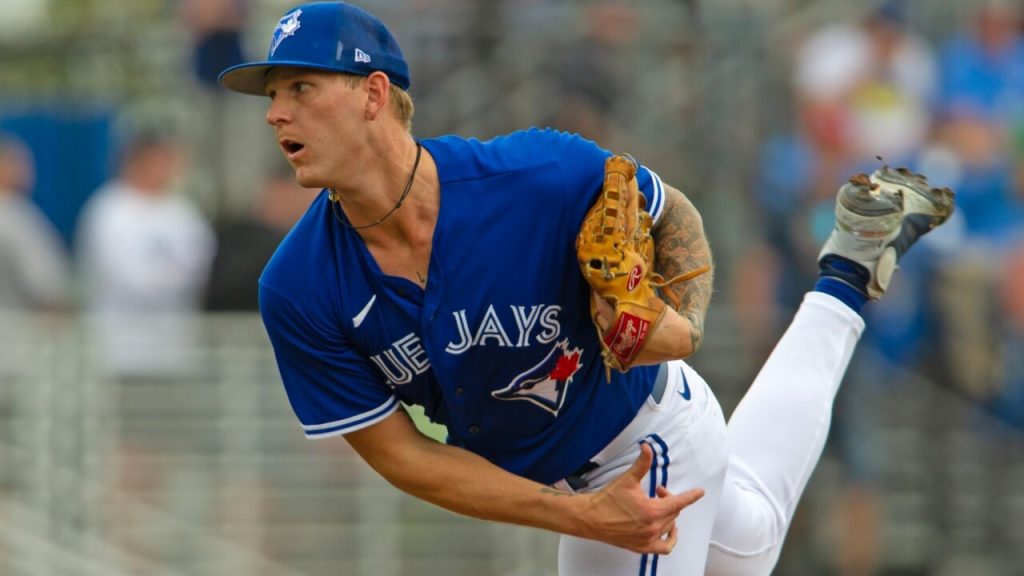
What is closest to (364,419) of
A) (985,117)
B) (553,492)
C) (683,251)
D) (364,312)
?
(364,312)

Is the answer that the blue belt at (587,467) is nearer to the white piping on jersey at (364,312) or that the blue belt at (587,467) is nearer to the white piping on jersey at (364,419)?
Answer: the white piping on jersey at (364,419)

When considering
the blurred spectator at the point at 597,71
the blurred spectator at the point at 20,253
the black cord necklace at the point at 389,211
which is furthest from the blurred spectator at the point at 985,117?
the black cord necklace at the point at 389,211

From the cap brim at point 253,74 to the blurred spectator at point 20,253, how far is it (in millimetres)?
5391

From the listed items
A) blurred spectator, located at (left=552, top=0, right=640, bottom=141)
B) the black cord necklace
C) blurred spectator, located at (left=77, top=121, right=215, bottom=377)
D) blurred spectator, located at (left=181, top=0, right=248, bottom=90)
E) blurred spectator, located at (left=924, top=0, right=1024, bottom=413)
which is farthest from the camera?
blurred spectator, located at (left=181, top=0, right=248, bottom=90)

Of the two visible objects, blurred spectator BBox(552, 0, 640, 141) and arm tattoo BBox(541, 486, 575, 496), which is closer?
arm tattoo BBox(541, 486, 575, 496)

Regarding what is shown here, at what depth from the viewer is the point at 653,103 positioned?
11320 mm

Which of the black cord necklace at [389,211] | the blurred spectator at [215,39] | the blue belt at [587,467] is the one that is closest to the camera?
the black cord necklace at [389,211]

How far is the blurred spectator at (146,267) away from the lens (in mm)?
10320

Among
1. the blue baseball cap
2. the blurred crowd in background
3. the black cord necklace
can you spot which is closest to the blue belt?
the black cord necklace

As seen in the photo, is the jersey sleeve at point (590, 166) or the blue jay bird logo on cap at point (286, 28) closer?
the blue jay bird logo on cap at point (286, 28)

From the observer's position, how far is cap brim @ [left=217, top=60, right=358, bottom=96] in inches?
193

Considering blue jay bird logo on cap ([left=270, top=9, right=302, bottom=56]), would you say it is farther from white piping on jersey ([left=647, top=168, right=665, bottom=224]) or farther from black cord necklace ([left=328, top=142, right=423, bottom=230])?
white piping on jersey ([left=647, top=168, right=665, bottom=224])

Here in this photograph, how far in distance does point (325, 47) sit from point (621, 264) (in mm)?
1020

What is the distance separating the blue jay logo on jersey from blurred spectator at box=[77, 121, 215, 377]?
5364 millimetres
